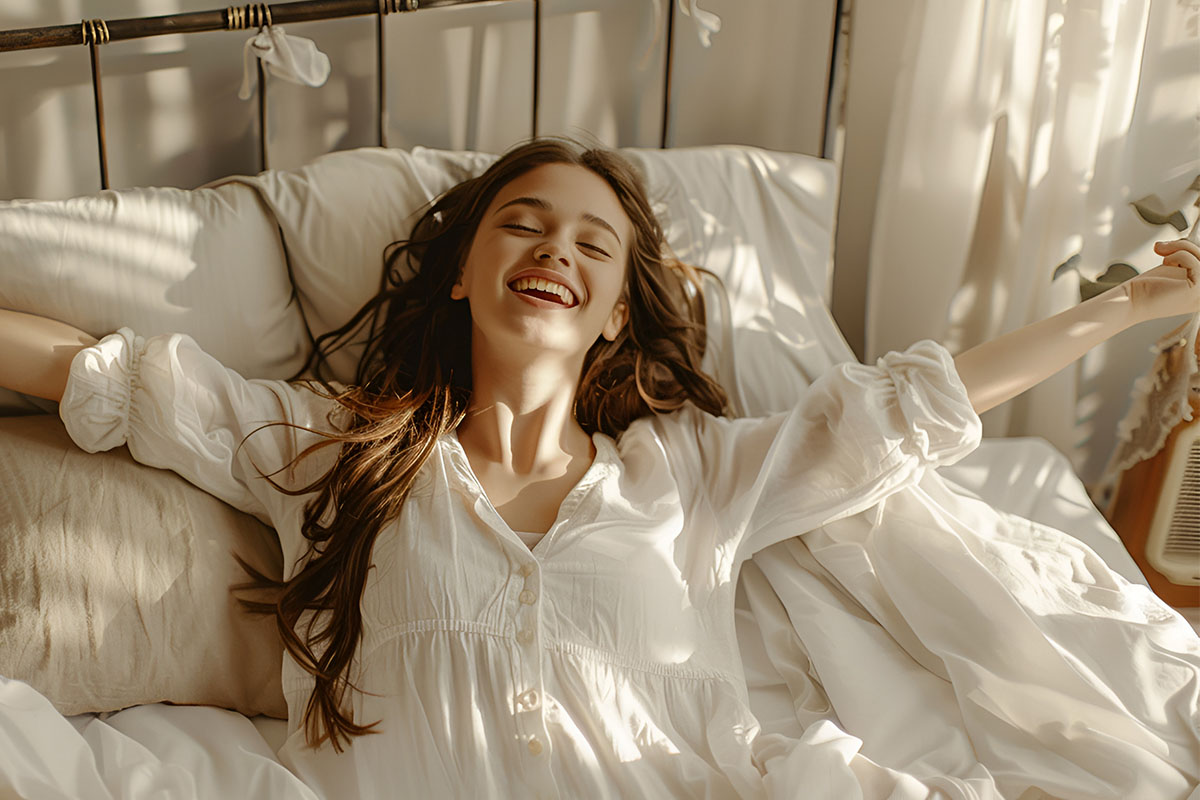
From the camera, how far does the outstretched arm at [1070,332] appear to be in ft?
4.33

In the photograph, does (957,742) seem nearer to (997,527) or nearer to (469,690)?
(997,527)

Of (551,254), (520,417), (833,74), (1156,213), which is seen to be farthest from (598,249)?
(1156,213)

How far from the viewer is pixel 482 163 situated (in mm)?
1614

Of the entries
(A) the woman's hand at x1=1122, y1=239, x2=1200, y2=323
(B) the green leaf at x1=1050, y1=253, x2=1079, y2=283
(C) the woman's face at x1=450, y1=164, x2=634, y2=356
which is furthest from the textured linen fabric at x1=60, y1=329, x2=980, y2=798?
(B) the green leaf at x1=1050, y1=253, x2=1079, y2=283

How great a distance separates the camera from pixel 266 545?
132cm

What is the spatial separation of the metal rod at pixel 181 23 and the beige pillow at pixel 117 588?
56 cm

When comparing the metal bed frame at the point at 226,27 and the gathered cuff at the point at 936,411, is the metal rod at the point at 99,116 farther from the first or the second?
the gathered cuff at the point at 936,411

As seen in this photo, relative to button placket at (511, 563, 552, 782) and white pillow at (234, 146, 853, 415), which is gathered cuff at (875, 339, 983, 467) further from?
button placket at (511, 563, 552, 782)

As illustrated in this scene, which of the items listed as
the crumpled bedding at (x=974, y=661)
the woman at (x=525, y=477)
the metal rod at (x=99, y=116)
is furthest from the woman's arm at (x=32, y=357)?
the crumpled bedding at (x=974, y=661)

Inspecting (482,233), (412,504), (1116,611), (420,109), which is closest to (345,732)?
(412,504)

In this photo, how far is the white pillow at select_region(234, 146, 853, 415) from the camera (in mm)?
1486

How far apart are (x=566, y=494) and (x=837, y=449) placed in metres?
0.35

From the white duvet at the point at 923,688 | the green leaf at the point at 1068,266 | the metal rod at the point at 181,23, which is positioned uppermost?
the metal rod at the point at 181,23

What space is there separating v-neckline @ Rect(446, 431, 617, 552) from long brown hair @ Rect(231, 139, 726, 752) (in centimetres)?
4
